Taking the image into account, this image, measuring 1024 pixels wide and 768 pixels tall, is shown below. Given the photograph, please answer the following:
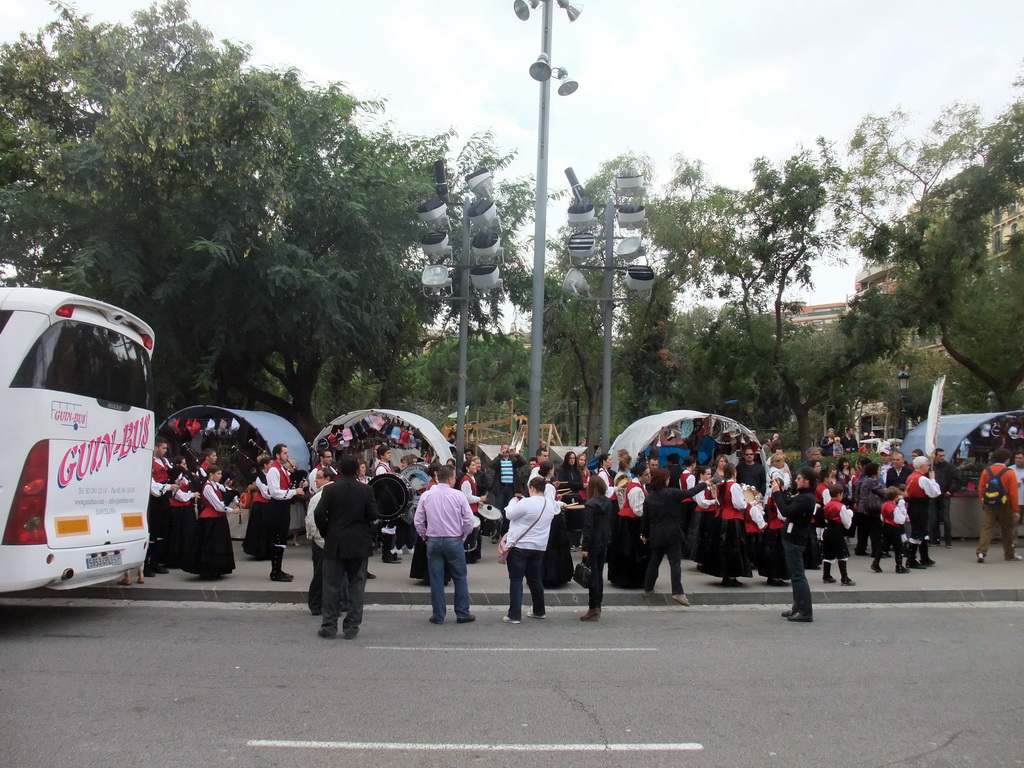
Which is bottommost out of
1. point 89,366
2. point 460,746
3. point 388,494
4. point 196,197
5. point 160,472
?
point 460,746

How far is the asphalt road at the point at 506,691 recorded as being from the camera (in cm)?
506

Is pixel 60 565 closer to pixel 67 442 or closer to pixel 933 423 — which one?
pixel 67 442

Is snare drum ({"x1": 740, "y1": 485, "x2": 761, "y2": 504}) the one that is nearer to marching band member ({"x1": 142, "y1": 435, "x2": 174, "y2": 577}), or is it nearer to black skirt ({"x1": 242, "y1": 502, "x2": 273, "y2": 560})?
black skirt ({"x1": 242, "y1": 502, "x2": 273, "y2": 560})

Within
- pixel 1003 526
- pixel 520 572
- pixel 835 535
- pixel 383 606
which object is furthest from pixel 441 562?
pixel 1003 526

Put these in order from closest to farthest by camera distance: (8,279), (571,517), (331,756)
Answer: (331,756) → (571,517) → (8,279)

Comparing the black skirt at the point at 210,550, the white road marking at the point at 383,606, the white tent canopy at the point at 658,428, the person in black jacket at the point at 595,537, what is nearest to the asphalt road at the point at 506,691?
the person in black jacket at the point at 595,537

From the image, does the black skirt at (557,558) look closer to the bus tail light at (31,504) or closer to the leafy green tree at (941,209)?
the bus tail light at (31,504)

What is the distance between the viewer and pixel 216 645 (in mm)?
8047

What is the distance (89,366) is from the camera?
894cm

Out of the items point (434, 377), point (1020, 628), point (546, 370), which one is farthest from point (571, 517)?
point (434, 377)

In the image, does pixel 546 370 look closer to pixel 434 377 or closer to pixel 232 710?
pixel 434 377

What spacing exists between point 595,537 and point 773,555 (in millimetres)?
3299

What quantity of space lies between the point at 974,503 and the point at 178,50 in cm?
1915

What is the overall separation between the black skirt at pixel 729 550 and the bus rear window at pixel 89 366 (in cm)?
735
